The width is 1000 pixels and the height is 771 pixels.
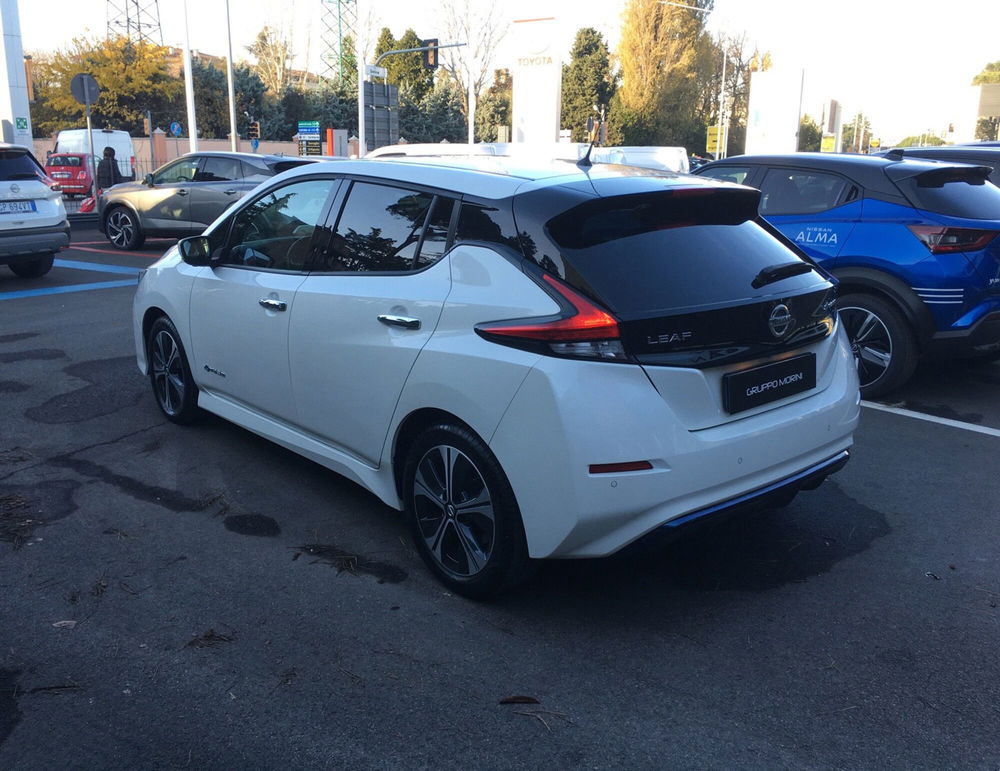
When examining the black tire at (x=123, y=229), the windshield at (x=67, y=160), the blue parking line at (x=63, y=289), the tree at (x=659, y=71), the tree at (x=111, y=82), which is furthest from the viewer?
the tree at (x=659, y=71)

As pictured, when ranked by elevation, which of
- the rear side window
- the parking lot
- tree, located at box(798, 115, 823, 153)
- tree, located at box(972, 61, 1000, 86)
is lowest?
the parking lot

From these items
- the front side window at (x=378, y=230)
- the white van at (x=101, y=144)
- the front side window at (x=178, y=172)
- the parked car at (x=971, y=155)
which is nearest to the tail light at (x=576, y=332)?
the front side window at (x=378, y=230)

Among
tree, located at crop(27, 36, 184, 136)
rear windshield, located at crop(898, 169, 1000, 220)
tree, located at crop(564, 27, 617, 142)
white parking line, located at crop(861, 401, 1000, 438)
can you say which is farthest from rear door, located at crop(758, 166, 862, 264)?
tree, located at crop(564, 27, 617, 142)

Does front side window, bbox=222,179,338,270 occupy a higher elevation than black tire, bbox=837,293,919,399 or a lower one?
higher

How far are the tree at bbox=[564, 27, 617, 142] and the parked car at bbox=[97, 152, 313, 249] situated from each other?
5148 centimetres

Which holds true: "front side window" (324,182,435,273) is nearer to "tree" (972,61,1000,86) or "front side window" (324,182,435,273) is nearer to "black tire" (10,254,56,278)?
"black tire" (10,254,56,278)

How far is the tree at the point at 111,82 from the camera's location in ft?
147

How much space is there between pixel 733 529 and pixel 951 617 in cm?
103

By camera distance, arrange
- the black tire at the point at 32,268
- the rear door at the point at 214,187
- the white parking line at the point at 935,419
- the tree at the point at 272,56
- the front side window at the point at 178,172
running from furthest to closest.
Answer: the tree at the point at 272,56 < the front side window at the point at 178,172 < the rear door at the point at 214,187 < the black tire at the point at 32,268 < the white parking line at the point at 935,419

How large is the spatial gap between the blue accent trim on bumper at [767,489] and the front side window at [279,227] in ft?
7.26

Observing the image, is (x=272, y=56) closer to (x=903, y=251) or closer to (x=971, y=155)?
(x=971, y=155)

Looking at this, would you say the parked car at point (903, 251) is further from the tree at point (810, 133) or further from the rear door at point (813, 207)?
the tree at point (810, 133)

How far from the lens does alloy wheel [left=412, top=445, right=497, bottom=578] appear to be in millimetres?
3365

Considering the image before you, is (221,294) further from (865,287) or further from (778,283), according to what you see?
(865,287)
